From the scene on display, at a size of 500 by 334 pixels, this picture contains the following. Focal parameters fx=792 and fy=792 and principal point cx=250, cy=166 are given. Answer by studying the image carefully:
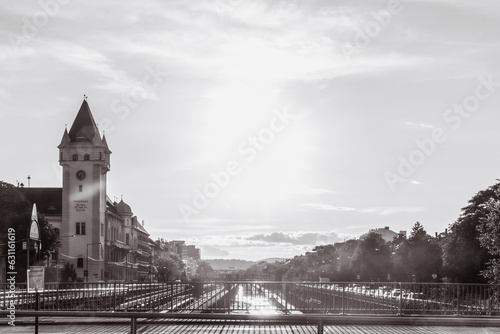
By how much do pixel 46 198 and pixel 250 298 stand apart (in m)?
127

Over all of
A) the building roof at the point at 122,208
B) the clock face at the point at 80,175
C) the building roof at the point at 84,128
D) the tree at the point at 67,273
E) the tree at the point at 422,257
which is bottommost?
the tree at the point at 67,273

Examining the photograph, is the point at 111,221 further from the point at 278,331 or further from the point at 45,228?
the point at 278,331

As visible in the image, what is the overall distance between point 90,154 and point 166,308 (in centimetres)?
11205

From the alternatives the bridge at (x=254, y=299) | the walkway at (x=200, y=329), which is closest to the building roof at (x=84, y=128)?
the bridge at (x=254, y=299)

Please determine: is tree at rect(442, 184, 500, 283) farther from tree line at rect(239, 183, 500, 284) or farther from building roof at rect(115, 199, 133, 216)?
building roof at rect(115, 199, 133, 216)

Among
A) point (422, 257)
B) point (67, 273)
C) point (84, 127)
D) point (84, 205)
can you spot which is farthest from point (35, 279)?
point (84, 127)

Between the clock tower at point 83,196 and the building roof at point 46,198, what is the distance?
9.33 m

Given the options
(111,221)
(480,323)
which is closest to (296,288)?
(480,323)

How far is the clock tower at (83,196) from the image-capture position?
135 metres

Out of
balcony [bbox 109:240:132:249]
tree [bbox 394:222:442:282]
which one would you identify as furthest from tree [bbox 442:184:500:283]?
balcony [bbox 109:240:132:249]

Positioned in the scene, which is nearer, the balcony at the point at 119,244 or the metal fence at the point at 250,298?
the metal fence at the point at 250,298

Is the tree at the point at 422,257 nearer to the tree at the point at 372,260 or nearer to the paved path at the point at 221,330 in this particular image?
the tree at the point at 372,260

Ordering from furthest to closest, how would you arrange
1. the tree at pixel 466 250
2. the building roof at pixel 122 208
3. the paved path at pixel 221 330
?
1. the building roof at pixel 122 208
2. the tree at pixel 466 250
3. the paved path at pixel 221 330

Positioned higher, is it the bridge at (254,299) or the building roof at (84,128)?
the building roof at (84,128)
